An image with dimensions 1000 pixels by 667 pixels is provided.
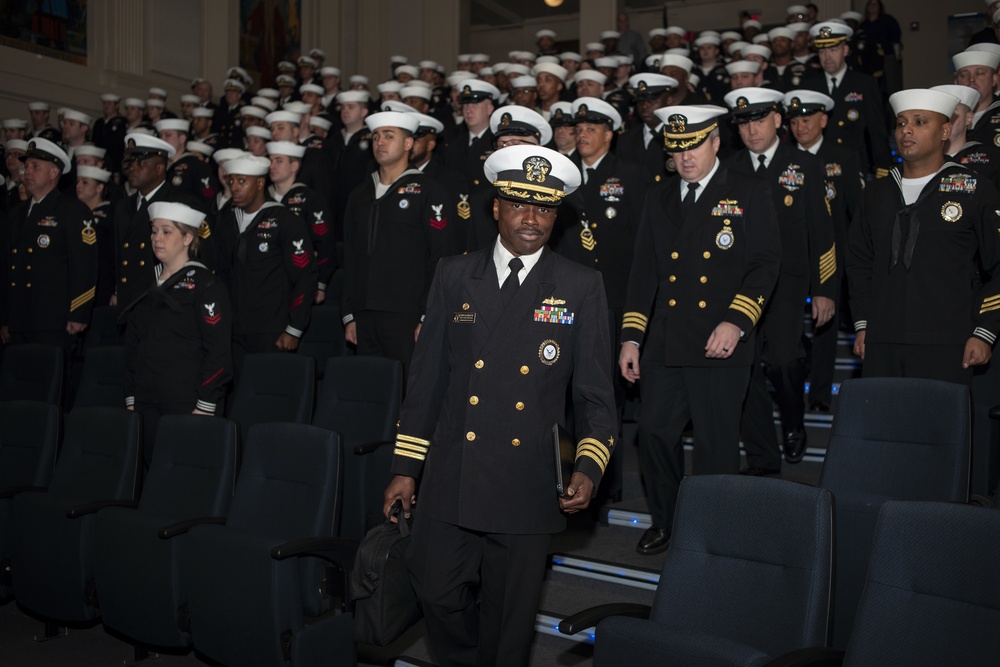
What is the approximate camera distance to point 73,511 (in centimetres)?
407

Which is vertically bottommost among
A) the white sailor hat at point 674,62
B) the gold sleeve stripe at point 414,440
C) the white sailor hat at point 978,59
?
the gold sleeve stripe at point 414,440

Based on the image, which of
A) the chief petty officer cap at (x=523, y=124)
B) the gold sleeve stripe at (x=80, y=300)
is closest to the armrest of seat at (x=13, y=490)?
the gold sleeve stripe at (x=80, y=300)

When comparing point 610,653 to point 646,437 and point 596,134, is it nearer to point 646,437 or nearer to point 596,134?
point 646,437

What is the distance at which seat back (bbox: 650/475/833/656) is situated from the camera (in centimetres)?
246

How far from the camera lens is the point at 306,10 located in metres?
16.5

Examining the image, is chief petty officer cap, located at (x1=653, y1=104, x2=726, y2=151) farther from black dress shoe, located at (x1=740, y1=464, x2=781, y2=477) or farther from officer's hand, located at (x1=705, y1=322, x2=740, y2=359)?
black dress shoe, located at (x1=740, y1=464, x2=781, y2=477)

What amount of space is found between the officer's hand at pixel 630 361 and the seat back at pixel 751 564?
1236mm

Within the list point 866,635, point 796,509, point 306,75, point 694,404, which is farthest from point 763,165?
point 306,75

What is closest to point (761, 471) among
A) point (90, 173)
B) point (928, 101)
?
point (928, 101)

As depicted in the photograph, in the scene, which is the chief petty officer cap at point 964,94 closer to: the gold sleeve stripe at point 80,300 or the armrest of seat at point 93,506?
the armrest of seat at point 93,506

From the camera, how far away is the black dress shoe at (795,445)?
191 inches

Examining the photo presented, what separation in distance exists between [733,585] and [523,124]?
9.79 ft

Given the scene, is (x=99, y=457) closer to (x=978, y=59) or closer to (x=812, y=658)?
(x=812, y=658)

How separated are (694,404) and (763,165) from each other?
63.7 inches
